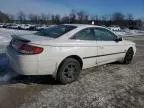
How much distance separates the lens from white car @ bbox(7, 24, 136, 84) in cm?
461

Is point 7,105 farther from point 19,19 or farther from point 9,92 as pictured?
point 19,19

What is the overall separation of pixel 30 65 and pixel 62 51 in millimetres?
826

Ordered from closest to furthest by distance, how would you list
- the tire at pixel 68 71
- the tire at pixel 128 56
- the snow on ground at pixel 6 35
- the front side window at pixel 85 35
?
the tire at pixel 68 71, the front side window at pixel 85 35, the tire at pixel 128 56, the snow on ground at pixel 6 35

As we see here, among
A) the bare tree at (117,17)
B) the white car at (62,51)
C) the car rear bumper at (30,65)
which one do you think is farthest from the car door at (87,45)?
the bare tree at (117,17)

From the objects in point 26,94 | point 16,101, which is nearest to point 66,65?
point 26,94

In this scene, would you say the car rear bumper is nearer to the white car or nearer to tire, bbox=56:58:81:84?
the white car

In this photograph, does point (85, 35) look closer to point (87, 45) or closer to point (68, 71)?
point (87, 45)

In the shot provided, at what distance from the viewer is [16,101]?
4129 millimetres

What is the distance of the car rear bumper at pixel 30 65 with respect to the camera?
4.55 metres

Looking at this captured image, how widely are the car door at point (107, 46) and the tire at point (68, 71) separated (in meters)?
0.94

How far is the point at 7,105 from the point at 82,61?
2.26m

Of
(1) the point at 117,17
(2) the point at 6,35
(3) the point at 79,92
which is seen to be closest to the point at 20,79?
(3) the point at 79,92

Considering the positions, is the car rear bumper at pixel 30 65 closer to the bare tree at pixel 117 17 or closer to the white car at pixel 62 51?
the white car at pixel 62 51

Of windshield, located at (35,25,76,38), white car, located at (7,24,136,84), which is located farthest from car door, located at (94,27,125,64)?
windshield, located at (35,25,76,38)
